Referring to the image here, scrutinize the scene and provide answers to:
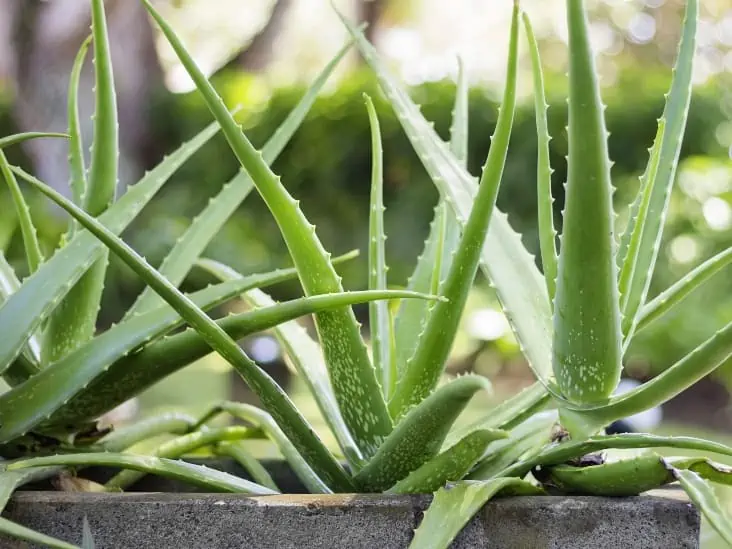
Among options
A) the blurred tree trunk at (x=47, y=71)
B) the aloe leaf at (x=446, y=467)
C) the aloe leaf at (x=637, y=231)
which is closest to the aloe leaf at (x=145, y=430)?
the aloe leaf at (x=446, y=467)

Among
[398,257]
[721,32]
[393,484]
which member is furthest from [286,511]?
[721,32]

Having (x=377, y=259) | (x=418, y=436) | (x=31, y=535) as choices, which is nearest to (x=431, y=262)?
(x=377, y=259)

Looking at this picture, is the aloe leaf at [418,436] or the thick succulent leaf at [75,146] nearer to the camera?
the aloe leaf at [418,436]

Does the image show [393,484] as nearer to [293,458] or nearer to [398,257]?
[293,458]

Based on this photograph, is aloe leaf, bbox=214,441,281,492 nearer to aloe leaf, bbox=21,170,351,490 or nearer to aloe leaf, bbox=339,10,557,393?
aloe leaf, bbox=21,170,351,490

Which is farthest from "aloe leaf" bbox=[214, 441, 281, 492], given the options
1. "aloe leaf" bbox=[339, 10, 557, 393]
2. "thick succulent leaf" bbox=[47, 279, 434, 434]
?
"aloe leaf" bbox=[339, 10, 557, 393]

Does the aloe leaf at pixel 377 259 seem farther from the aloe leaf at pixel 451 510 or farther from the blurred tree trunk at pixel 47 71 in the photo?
the blurred tree trunk at pixel 47 71

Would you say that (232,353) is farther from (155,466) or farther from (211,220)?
(211,220)
